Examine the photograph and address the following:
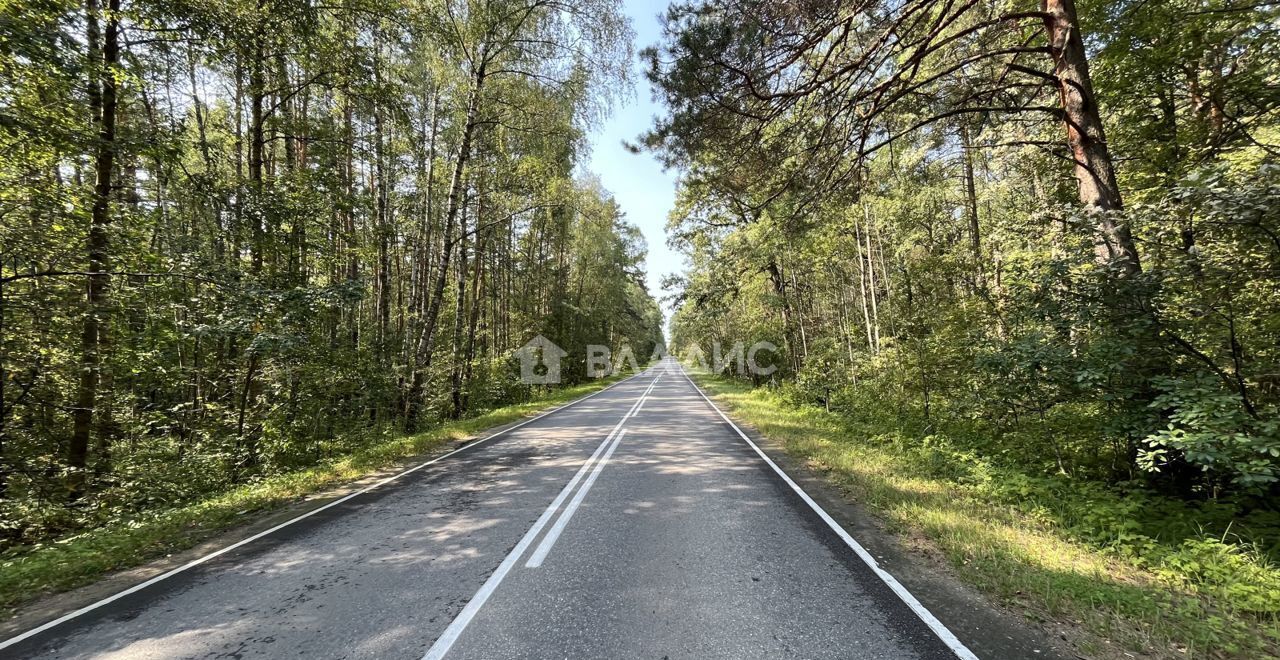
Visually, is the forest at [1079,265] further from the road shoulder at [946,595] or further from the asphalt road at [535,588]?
the asphalt road at [535,588]

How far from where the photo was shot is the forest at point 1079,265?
3.78 m

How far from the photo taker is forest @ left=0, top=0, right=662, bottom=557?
5715mm

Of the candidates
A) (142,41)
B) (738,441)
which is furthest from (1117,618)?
(142,41)

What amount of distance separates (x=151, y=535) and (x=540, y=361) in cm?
2206

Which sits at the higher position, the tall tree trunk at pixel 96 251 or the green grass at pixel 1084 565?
the tall tree trunk at pixel 96 251

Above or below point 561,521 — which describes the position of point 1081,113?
above

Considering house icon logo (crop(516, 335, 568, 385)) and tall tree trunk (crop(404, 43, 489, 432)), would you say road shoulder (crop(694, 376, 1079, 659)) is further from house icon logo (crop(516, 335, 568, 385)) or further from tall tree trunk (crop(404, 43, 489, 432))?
house icon logo (crop(516, 335, 568, 385))

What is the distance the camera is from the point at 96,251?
19.1 feet

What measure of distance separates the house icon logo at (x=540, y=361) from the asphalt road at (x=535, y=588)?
18687 mm

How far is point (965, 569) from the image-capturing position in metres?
3.94

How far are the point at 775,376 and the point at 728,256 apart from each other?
948 centimetres

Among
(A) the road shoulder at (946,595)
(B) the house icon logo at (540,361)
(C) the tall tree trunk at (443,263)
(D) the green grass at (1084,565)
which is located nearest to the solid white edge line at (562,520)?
(A) the road shoulder at (946,595)

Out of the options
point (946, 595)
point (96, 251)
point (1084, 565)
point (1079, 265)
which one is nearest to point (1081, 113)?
point (1079, 265)

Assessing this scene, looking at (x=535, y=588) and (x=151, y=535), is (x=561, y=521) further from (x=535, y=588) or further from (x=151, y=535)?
(x=151, y=535)
